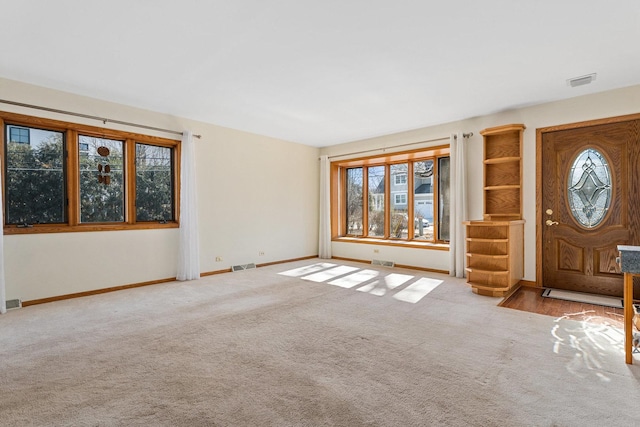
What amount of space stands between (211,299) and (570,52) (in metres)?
4.71

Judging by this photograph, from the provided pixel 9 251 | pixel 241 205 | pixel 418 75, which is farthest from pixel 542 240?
pixel 9 251

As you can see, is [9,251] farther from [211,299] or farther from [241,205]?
[241,205]

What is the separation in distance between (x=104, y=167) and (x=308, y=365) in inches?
162

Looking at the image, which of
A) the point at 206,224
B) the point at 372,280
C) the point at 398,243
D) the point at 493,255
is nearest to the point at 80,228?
the point at 206,224

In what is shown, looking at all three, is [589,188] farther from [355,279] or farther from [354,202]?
[354,202]

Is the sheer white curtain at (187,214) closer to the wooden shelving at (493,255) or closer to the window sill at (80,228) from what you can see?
the window sill at (80,228)

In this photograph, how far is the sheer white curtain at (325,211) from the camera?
23.7 feet

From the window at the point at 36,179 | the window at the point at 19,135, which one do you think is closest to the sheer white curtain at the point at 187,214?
the window at the point at 36,179

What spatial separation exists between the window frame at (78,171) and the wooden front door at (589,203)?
561cm

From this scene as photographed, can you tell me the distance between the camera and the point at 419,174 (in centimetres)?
644

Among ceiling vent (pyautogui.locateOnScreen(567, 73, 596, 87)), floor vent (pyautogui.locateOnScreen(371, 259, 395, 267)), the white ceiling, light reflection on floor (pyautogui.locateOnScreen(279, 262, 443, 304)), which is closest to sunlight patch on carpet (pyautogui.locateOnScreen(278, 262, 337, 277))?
light reflection on floor (pyautogui.locateOnScreen(279, 262, 443, 304))

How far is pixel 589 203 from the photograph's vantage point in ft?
13.9

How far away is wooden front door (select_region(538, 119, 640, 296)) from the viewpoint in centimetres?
396

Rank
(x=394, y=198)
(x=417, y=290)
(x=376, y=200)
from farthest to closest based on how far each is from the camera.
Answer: (x=376, y=200) → (x=394, y=198) → (x=417, y=290)
